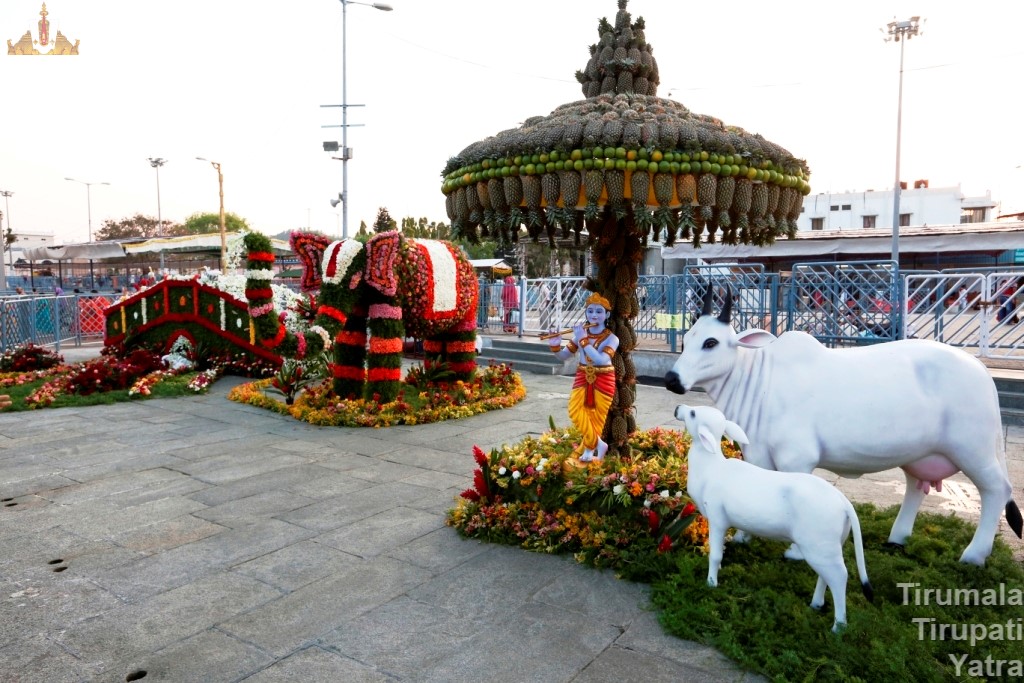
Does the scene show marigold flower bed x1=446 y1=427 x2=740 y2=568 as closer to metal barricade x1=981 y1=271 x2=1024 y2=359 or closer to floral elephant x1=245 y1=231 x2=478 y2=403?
floral elephant x1=245 y1=231 x2=478 y2=403

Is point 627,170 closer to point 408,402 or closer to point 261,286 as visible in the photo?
point 408,402

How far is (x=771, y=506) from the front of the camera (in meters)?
3.30

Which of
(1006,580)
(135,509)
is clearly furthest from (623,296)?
(135,509)

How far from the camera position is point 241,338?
1220 cm

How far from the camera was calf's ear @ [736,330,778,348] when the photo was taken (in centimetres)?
395

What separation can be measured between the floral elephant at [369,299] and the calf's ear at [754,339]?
5.48 m

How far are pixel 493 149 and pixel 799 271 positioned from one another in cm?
928

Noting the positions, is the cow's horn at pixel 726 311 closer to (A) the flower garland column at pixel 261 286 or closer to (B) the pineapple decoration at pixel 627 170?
(B) the pineapple decoration at pixel 627 170

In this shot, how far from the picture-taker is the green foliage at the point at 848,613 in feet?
9.76

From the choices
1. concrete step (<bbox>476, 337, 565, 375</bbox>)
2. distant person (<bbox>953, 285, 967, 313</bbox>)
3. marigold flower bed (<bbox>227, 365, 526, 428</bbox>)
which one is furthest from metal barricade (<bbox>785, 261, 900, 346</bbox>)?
marigold flower bed (<bbox>227, 365, 526, 428</bbox>)

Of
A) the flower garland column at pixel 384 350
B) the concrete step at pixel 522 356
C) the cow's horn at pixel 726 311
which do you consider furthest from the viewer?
the concrete step at pixel 522 356

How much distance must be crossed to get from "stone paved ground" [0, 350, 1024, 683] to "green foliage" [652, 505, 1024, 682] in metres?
0.17

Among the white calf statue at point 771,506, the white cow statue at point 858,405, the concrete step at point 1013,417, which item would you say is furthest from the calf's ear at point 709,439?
the concrete step at point 1013,417

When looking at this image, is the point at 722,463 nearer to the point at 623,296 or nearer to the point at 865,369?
the point at 865,369
